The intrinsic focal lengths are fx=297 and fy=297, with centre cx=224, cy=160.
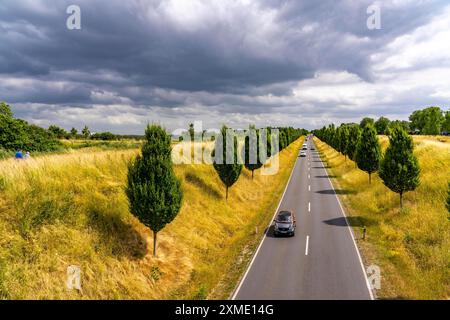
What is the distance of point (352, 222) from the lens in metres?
26.4

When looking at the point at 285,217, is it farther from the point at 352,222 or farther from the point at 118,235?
the point at 118,235

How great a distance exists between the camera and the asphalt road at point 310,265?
1457cm

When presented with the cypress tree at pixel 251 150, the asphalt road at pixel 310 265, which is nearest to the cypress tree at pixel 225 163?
the asphalt road at pixel 310 265

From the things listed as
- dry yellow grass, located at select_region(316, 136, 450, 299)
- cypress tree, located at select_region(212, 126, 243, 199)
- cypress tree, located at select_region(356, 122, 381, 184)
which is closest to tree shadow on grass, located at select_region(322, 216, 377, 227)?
dry yellow grass, located at select_region(316, 136, 450, 299)

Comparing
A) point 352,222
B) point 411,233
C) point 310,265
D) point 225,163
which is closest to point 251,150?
point 225,163

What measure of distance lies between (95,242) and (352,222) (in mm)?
21034

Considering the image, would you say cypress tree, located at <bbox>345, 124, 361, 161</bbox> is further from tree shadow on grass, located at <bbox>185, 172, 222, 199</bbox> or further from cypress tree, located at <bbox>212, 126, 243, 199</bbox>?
tree shadow on grass, located at <bbox>185, 172, 222, 199</bbox>

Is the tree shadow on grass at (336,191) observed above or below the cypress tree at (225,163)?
below

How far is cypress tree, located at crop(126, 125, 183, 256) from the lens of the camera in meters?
16.6

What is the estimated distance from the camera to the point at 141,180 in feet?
55.8

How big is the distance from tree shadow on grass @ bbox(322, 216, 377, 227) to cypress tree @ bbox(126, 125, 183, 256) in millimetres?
15166

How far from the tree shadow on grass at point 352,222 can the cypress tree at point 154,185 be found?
49.8 feet

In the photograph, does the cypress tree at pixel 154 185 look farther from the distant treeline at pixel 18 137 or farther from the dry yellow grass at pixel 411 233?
the distant treeline at pixel 18 137
